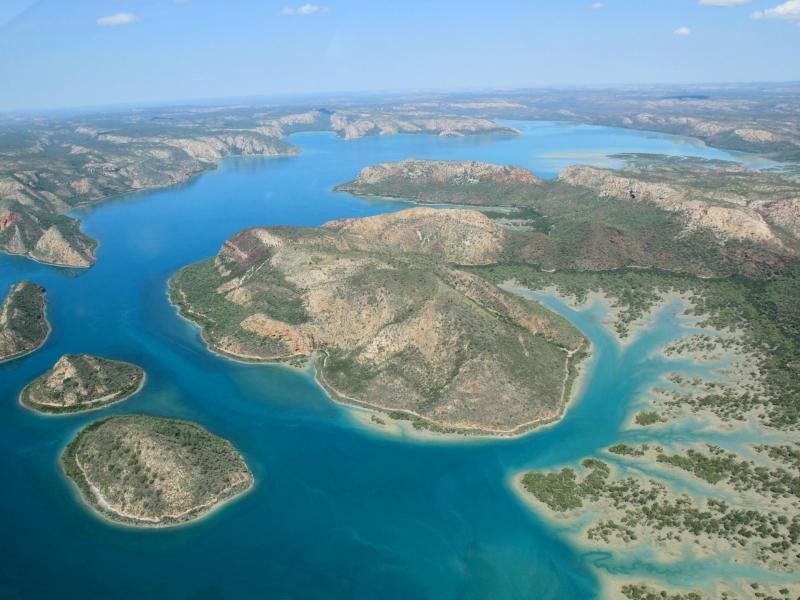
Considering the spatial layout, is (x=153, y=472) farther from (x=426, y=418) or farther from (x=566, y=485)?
(x=566, y=485)

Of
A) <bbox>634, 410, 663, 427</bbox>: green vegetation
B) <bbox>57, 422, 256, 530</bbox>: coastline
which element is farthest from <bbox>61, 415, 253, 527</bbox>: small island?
<bbox>634, 410, 663, 427</bbox>: green vegetation

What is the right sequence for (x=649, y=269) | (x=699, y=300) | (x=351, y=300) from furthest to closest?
(x=649, y=269)
(x=699, y=300)
(x=351, y=300)

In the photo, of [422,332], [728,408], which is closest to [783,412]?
[728,408]

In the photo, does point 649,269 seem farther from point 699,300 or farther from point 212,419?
point 212,419

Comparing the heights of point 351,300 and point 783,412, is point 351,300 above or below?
above

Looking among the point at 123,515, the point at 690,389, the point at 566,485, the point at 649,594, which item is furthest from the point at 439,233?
the point at 649,594

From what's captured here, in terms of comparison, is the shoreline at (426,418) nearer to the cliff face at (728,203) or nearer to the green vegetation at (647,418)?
the green vegetation at (647,418)
